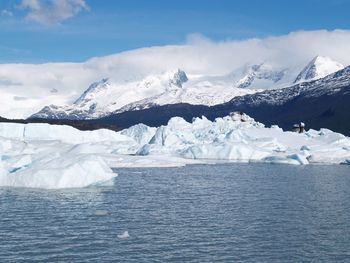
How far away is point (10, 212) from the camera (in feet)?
81.0

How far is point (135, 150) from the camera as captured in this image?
72688mm

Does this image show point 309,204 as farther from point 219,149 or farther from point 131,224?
point 219,149

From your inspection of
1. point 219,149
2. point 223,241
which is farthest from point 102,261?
point 219,149

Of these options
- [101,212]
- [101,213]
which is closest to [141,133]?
[101,212]

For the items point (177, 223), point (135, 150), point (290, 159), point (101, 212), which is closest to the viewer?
point (177, 223)

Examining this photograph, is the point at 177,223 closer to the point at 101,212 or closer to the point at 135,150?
the point at 101,212

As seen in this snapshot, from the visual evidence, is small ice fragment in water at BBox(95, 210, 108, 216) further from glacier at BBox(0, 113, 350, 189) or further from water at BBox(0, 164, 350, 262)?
glacier at BBox(0, 113, 350, 189)

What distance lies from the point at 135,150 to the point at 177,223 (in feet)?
164

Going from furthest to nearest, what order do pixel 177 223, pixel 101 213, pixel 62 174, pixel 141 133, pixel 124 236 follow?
pixel 141 133 → pixel 62 174 → pixel 101 213 → pixel 177 223 → pixel 124 236

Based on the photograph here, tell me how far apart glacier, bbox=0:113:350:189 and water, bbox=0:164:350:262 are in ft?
5.03

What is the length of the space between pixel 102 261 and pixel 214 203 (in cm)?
1232

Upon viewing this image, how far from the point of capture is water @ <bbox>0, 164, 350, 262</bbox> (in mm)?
18047

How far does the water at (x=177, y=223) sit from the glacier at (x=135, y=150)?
1.53m

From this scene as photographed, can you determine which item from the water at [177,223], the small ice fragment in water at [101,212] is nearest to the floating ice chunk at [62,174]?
the water at [177,223]
